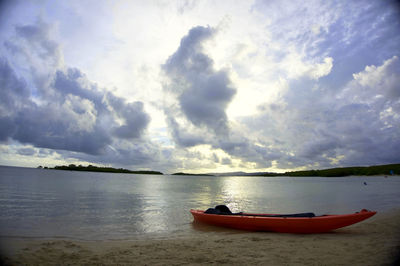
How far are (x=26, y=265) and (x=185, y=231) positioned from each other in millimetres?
8016

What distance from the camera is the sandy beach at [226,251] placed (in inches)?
283

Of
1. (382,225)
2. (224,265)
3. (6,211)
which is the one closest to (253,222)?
(224,265)

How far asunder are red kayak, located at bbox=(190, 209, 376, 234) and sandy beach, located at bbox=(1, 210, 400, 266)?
514 mm

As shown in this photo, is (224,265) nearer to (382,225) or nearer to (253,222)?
(253,222)

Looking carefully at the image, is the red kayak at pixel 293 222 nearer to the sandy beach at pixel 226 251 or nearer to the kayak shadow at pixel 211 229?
the kayak shadow at pixel 211 229

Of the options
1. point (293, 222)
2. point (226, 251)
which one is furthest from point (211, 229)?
point (226, 251)

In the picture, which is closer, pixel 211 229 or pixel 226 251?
pixel 226 251

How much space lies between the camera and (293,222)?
38.7 feet

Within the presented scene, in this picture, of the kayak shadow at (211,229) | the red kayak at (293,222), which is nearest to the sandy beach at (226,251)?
→ the red kayak at (293,222)

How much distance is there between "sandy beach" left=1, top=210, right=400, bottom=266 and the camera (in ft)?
23.6

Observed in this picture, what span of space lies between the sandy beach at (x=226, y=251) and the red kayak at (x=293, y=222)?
0.51 m

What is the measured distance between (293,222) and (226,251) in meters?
5.18

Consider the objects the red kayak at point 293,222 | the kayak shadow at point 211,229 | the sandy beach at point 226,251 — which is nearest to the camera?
the sandy beach at point 226,251

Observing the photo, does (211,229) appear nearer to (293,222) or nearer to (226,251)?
(293,222)
